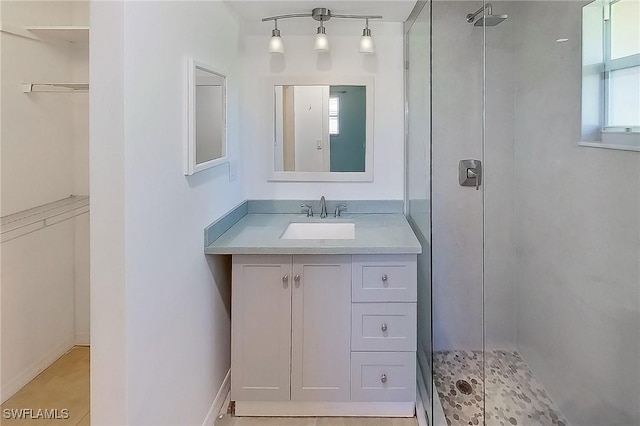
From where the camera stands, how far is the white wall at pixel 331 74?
9.29ft

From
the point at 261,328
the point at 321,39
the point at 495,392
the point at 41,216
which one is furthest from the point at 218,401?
the point at 321,39

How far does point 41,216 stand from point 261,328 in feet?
4.28

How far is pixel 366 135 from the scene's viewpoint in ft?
9.43

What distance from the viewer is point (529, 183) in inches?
103

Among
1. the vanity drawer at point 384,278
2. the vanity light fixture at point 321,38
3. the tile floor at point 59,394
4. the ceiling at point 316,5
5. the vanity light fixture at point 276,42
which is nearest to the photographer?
the tile floor at point 59,394

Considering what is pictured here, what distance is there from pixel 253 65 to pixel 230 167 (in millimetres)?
716

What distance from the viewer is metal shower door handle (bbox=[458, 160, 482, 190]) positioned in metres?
2.78

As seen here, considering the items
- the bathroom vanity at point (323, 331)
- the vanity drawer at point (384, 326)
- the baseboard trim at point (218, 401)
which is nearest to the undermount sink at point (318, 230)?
the bathroom vanity at point (323, 331)

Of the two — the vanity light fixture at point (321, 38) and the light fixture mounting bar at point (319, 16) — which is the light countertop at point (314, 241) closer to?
the vanity light fixture at point (321, 38)

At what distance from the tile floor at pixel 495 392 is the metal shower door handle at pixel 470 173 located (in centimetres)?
102

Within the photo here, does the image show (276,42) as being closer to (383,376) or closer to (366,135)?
(366,135)

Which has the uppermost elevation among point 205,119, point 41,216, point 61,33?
point 61,33

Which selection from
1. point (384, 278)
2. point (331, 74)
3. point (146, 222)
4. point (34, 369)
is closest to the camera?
point (146, 222)

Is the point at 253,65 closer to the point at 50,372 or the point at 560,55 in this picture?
the point at 560,55
